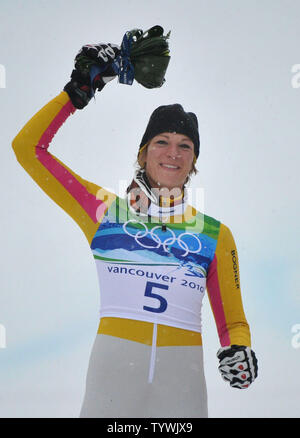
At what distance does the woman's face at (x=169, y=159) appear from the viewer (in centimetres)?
301

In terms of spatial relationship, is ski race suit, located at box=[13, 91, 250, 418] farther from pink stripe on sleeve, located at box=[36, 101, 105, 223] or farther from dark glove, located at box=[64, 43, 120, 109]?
dark glove, located at box=[64, 43, 120, 109]

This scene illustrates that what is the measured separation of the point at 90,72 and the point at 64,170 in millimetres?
633

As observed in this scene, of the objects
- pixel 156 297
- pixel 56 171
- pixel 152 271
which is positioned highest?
pixel 56 171

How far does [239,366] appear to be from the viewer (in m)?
2.50

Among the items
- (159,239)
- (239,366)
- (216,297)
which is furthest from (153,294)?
(239,366)

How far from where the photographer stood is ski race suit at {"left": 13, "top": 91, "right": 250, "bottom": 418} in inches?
95.1

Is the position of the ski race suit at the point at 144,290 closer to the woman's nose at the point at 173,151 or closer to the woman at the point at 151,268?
the woman at the point at 151,268

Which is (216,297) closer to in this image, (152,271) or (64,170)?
(152,271)

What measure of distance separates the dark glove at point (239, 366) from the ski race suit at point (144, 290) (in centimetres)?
11

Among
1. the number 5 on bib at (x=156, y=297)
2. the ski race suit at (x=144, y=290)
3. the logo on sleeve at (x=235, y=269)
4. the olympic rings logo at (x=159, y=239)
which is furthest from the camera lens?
the logo on sleeve at (x=235, y=269)

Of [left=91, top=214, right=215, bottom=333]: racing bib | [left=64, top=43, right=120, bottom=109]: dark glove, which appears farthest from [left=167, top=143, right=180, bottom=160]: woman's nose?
[left=64, top=43, right=120, bottom=109]: dark glove

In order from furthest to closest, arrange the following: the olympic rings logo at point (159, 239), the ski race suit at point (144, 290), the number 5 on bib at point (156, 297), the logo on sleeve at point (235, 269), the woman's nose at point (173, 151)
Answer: the woman's nose at point (173, 151) < the logo on sleeve at point (235, 269) < the olympic rings logo at point (159, 239) < the number 5 on bib at point (156, 297) < the ski race suit at point (144, 290)

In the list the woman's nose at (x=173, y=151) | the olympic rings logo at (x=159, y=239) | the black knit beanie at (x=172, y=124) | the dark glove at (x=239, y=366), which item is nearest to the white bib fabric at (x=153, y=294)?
the olympic rings logo at (x=159, y=239)
